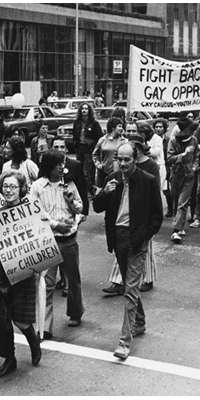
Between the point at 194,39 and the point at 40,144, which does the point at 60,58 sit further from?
the point at 40,144

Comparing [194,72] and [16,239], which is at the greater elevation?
[194,72]

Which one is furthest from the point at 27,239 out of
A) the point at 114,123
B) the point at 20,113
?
the point at 20,113

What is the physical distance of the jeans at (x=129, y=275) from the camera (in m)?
5.84

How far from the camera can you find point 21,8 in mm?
40688

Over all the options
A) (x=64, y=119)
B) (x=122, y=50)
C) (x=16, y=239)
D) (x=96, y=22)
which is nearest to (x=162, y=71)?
(x=16, y=239)

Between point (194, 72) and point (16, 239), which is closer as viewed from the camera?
point (16, 239)

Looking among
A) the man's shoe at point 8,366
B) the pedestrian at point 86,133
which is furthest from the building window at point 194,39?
the man's shoe at point 8,366

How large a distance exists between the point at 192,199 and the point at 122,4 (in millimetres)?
45702

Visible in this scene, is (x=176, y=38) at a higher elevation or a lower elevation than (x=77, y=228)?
higher

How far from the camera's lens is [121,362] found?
5766mm

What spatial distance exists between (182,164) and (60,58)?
36.8 metres

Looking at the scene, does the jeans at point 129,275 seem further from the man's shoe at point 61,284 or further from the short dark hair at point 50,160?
the man's shoe at point 61,284

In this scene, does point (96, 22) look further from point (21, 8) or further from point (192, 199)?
point (192, 199)

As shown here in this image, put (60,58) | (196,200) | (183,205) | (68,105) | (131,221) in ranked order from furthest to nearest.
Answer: (60,58)
(68,105)
(196,200)
(183,205)
(131,221)
